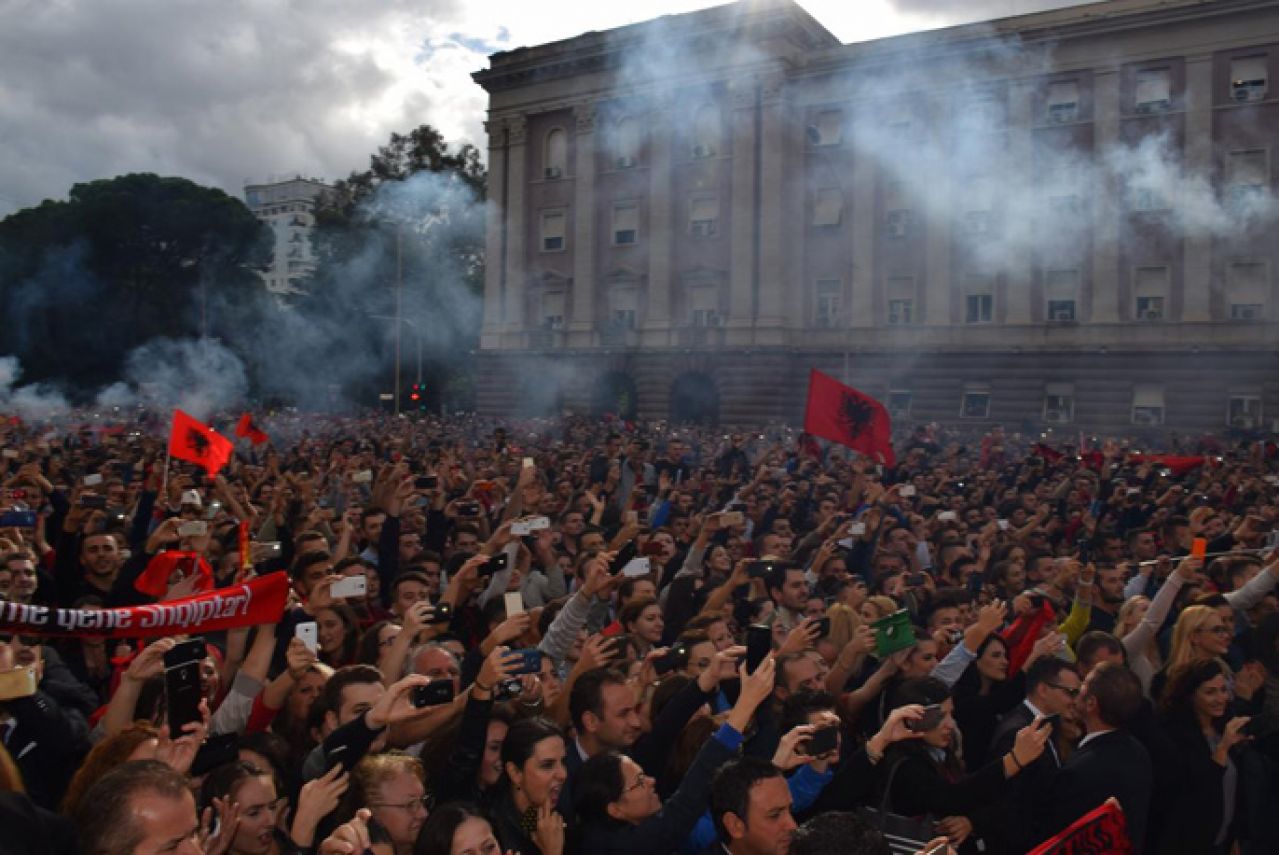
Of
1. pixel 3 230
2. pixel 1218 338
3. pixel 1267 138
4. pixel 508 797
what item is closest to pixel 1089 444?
pixel 1218 338

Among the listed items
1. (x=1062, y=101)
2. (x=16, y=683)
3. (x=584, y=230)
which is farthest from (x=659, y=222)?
(x=16, y=683)

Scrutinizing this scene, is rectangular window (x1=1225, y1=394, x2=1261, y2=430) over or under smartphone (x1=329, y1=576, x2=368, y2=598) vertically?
over

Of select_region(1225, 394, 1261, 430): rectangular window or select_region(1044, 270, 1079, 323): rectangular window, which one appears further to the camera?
select_region(1044, 270, 1079, 323): rectangular window

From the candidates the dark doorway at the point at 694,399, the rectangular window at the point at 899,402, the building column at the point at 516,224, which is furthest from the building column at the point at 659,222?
the rectangular window at the point at 899,402

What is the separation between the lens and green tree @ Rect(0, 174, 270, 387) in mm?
46875

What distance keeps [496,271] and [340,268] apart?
402 inches

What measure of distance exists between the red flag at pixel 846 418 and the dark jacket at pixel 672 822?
36.0 ft

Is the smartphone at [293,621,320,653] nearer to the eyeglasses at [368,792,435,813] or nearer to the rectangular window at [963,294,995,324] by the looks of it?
the eyeglasses at [368,792,435,813]

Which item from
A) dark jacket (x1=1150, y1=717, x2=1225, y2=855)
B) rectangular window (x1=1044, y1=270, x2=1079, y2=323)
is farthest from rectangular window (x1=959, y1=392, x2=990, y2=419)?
dark jacket (x1=1150, y1=717, x2=1225, y2=855)

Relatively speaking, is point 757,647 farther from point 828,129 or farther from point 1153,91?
point 828,129

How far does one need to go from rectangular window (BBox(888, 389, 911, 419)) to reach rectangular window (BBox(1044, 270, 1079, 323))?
466 centimetres

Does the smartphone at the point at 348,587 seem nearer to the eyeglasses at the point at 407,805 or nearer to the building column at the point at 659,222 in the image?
the eyeglasses at the point at 407,805

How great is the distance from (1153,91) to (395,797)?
32666mm

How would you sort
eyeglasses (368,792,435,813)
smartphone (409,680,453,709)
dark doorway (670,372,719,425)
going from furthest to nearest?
dark doorway (670,372,719,425), smartphone (409,680,453,709), eyeglasses (368,792,435,813)
